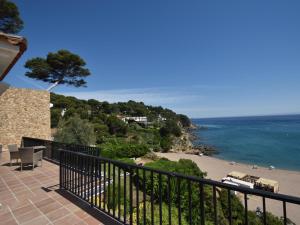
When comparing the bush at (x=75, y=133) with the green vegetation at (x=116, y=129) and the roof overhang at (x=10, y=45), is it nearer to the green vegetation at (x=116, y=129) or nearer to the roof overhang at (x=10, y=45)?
the green vegetation at (x=116, y=129)

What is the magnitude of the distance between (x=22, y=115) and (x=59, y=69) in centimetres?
1097

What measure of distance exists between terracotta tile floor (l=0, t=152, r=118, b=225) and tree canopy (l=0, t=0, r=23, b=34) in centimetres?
1854

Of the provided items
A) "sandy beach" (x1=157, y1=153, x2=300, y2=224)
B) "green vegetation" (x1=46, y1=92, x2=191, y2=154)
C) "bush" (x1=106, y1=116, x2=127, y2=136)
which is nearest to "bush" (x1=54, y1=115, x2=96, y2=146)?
"green vegetation" (x1=46, y1=92, x2=191, y2=154)

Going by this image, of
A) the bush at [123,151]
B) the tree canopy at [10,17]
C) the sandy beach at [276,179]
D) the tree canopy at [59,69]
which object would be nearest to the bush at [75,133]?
the bush at [123,151]

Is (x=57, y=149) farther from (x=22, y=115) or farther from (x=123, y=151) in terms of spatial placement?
(x=123, y=151)

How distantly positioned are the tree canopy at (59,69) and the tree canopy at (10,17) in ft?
12.0

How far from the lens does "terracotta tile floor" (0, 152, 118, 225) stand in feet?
9.96

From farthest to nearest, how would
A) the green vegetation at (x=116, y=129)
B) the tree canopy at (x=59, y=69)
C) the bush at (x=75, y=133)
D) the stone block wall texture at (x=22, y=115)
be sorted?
1. the tree canopy at (x=59, y=69)
2. the green vegetation at (x=116, y=129)
3. the bush at (x=75, y=133)
4. the stone block wall texture at (x=22, y=115)

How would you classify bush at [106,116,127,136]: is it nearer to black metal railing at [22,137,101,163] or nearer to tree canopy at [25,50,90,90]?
tree canopy at [25,50,90,90]

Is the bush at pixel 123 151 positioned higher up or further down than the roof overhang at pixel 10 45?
further down

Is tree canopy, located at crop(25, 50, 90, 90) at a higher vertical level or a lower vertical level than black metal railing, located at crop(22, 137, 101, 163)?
higher

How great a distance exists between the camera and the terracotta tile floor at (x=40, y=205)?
3.04 m

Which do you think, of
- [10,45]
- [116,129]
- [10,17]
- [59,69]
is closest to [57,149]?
[10,45]

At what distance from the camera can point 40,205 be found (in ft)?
11.6
